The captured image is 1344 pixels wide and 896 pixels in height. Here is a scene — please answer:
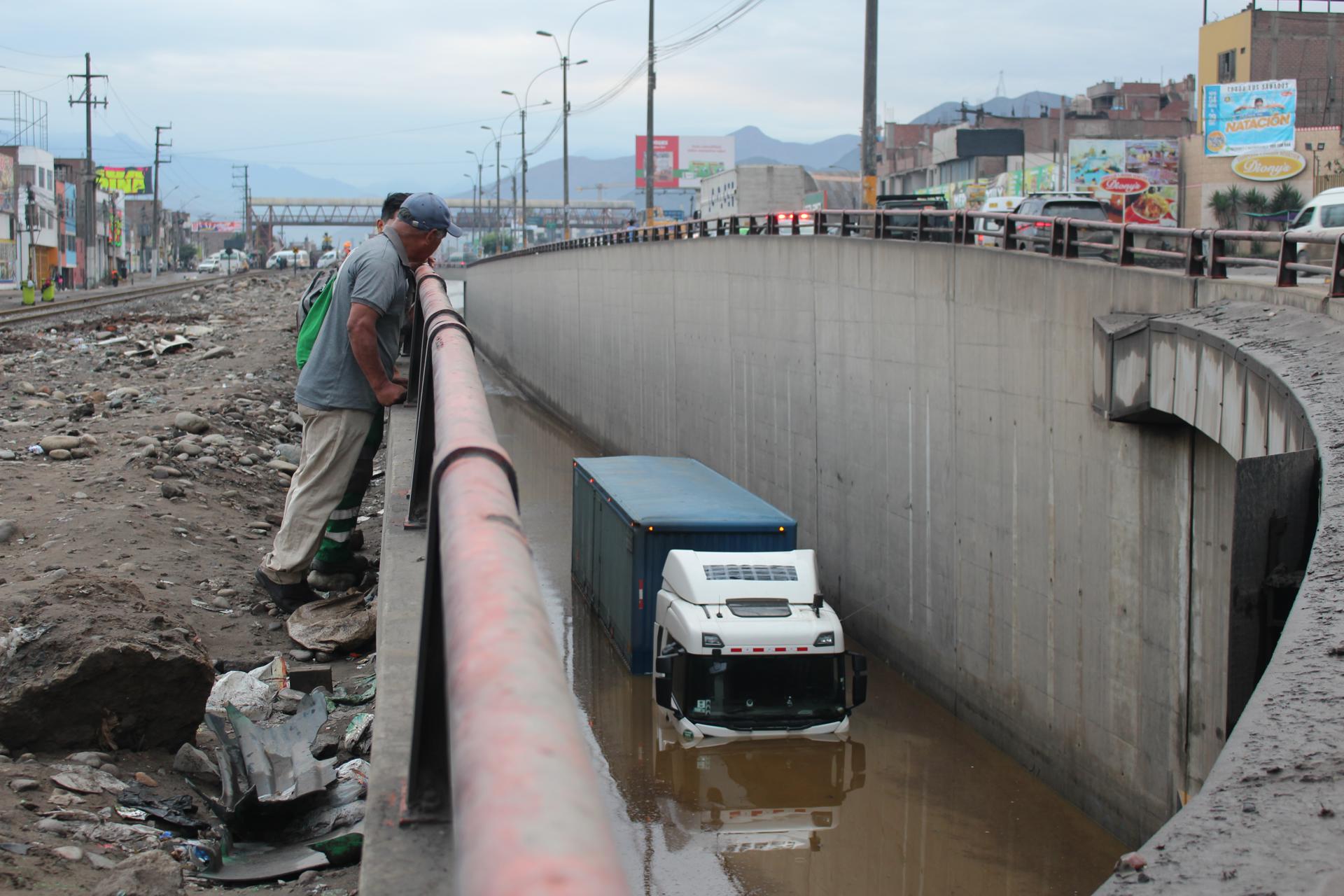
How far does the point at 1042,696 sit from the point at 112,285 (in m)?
82.2

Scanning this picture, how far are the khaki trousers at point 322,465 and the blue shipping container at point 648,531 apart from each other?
912 centimetres

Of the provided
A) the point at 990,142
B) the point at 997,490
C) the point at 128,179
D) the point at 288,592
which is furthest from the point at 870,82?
the point at 128,179

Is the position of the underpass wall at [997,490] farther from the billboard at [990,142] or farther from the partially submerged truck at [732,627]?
the billboard at [990,142]

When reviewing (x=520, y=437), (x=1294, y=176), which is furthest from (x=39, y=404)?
(x=1294, y=176)

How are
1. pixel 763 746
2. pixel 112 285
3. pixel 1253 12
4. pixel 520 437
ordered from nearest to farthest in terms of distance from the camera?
pixel 763 746
pixel 520 437
pixel 1253 12
pixel 112 285

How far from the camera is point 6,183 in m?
86.4

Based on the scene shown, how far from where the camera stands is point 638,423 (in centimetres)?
3706

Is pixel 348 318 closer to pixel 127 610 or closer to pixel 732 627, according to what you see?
pixel 127 610

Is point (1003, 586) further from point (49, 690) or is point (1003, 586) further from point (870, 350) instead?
point (49, 690)

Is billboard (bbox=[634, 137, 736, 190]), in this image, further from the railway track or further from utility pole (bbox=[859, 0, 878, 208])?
utility pole (bbox=[859, 0, 878, 208])

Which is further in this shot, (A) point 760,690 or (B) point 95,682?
(A) point 760,690

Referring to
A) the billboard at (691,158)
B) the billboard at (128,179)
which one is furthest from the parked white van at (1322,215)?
the billboard at (128,179)

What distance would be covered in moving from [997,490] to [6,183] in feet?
284

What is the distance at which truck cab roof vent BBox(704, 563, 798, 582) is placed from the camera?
49.5ft
